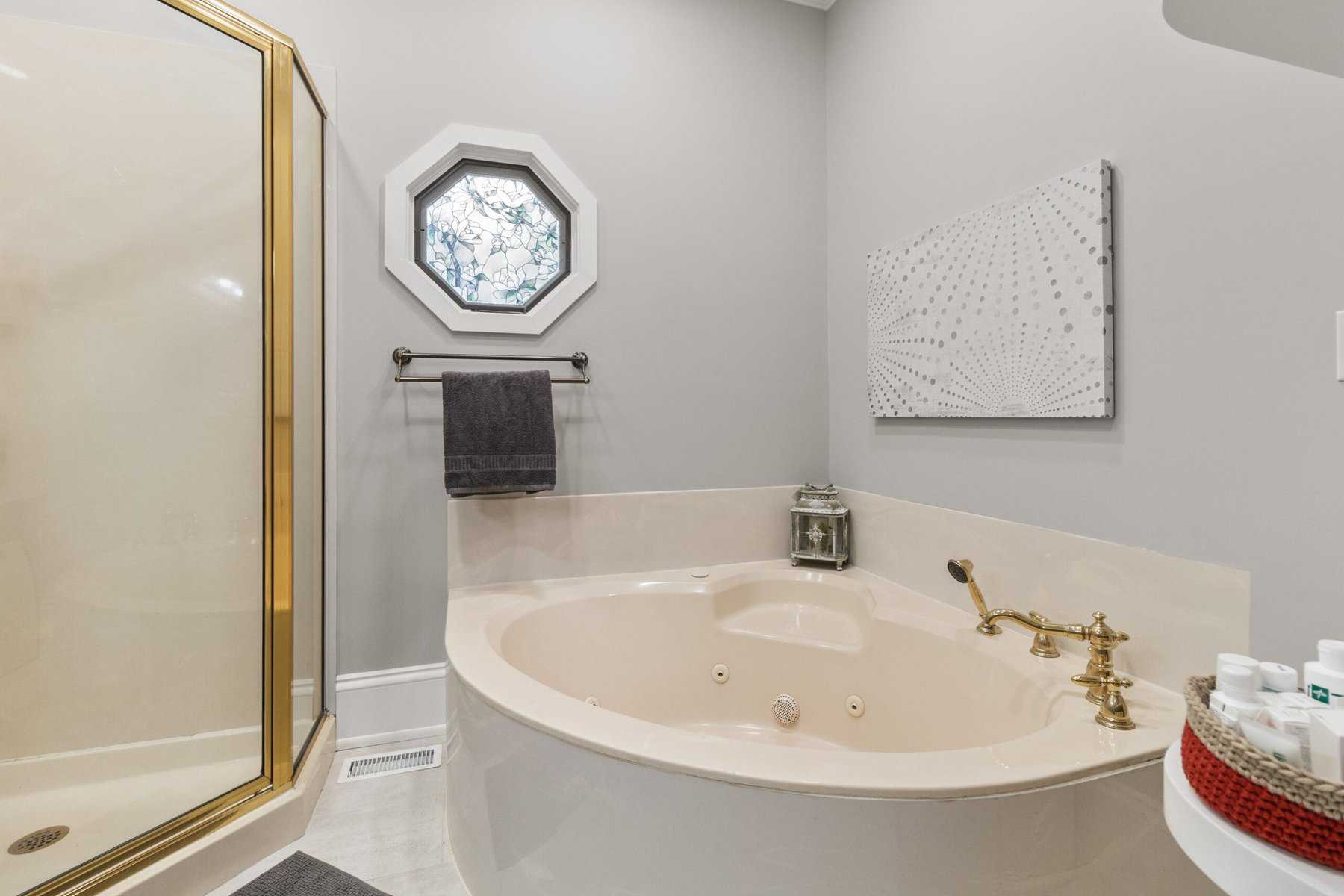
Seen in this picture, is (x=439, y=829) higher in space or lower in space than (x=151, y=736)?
lower

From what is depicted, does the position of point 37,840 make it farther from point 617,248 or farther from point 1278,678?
point 1278,678

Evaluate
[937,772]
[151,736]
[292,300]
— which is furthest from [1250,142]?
[151,736]

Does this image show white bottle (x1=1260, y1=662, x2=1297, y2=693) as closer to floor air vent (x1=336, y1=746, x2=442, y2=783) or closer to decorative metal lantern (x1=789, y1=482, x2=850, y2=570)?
decorative metal lantern (x1=789, y1=482, x2=850, y2=570)

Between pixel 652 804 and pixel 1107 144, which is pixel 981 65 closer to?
pixel 1107 144

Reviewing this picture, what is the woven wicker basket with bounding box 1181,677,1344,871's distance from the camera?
0.51m

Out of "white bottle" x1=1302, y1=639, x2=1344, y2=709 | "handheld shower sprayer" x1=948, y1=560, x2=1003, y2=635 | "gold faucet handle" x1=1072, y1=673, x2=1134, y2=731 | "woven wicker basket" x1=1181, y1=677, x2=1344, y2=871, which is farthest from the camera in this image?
"handheld shower sprayer" x1=948, y1=560, x2=1003, y2=635

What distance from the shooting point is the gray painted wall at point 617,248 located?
6.22 ft

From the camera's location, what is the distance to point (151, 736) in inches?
60.9

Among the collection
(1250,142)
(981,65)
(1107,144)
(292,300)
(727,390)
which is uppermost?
(981,65)

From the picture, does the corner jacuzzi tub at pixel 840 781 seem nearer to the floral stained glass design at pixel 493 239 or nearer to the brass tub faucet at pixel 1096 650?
the brass tub faucet at pixel 1096 650

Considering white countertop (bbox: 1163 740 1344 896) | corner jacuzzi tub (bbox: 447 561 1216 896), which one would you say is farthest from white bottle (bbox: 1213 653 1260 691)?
corner jacuzzi tub (bbox: 447 561 1216 896)

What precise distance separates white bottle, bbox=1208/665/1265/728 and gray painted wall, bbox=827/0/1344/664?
501 millimetres

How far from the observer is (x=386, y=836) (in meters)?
1.51

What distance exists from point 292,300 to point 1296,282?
6.69 feet
